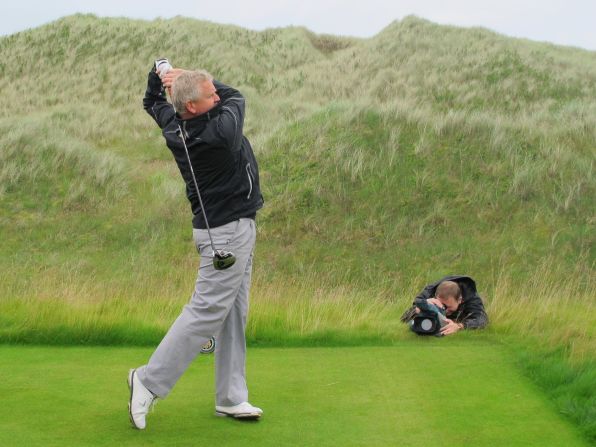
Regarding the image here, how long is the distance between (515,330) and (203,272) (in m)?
3.46

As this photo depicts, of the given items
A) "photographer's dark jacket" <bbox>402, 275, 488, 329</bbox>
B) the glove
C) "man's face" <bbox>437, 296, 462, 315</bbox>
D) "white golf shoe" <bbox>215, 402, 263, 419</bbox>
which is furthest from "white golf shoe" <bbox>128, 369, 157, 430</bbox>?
"man's face" <bbox>437, 296, 462, 315</bbox>

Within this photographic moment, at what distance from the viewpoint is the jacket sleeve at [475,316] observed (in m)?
7.62

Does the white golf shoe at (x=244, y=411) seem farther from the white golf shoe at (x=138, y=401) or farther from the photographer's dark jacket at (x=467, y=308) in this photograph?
the photographer's dark jacket at (x=467, y=308)

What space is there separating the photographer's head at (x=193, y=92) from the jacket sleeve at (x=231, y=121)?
106 millimetres

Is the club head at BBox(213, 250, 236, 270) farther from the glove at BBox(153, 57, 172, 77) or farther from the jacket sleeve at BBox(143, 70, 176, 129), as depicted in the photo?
the glove at BBox(153, 57, 172, 77)

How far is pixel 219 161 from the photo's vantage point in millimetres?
5008

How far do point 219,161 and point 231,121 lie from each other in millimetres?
238

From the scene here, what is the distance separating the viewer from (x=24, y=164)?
22.0m

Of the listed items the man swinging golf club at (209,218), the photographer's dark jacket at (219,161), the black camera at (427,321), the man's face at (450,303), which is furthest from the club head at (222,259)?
the man's face at (450,303)

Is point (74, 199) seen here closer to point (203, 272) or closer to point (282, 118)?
point (282, 118)

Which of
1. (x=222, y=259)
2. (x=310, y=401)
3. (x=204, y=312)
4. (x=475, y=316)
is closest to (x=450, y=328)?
(x=475, y=316)

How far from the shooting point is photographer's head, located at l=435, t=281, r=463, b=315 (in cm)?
796

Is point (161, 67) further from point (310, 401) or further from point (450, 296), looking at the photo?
point (450, 296)

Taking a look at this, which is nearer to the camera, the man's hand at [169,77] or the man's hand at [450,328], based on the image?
the man's hand at [169,77]
